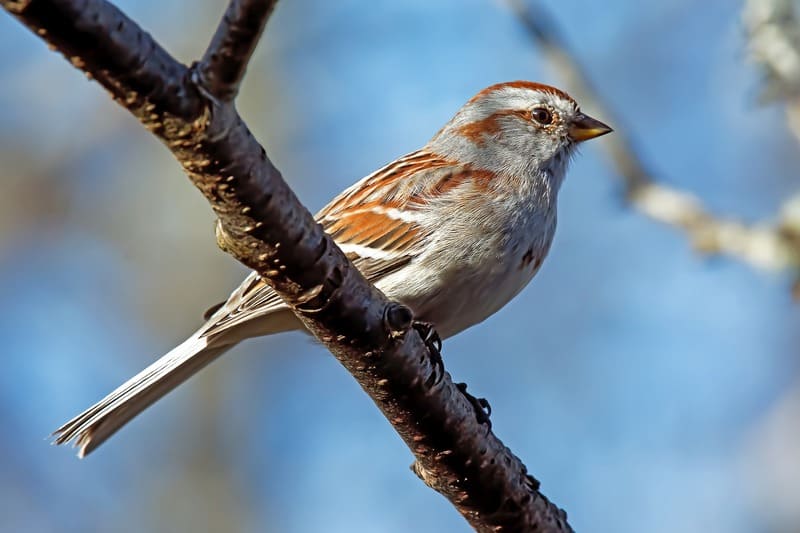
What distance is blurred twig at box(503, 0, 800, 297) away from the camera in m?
3.38

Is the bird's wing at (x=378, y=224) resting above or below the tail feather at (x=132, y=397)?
above

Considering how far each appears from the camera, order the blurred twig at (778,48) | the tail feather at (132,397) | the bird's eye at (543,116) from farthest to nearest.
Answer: the bird's eye at (543,116), the tail feather at (132,397), the blurred twig at (778,48)

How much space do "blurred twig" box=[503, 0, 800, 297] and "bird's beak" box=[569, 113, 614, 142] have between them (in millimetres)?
239

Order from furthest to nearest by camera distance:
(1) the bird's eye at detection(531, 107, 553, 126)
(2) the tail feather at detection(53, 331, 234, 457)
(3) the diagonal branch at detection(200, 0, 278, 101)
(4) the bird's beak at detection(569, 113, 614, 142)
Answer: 1. (1) the bird's eye at detection(531, 107, 553, 126)
2. (4) the bird's beak at detection(569, 113, 614, 142)
3. (2) the tail feather at detection(53, 331, 234, 457)
4. (3) the diagonal branch at detection(200, 0, 278, 101)

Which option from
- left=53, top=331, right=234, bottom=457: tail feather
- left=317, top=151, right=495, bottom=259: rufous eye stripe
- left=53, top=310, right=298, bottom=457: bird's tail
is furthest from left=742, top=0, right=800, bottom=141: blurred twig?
left=53, top=331, right=234, bottom=457: tail feather

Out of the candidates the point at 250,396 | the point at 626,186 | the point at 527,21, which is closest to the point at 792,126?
the point at 626,186

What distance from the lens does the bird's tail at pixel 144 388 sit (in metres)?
3.46

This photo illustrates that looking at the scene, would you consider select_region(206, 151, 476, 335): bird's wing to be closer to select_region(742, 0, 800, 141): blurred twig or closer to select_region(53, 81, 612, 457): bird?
select_region(53, 81, 612, 457): bird

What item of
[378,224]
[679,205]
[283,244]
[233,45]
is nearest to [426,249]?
[378,224]

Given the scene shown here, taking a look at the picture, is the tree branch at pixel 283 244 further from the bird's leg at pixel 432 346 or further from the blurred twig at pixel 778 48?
the blurred twig at pixel 778 48

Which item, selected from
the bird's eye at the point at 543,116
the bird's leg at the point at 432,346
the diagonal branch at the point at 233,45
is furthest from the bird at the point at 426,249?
the diagonal branch at the point at 233,45

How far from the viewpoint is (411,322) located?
242 cm

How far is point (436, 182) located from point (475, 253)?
44 cm

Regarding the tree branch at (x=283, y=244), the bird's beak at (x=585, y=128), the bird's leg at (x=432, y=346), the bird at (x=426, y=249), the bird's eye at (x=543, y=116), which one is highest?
the bird's eye at (x=543, y=116)
